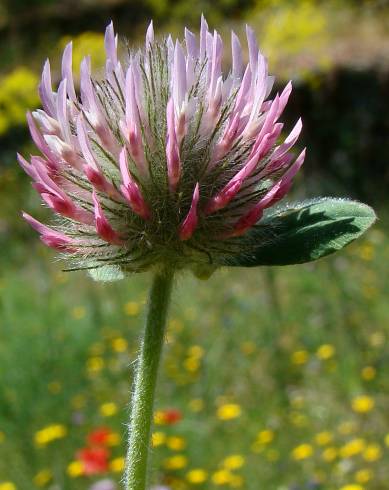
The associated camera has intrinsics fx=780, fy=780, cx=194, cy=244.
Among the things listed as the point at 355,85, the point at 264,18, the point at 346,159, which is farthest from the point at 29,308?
the point at 264,18

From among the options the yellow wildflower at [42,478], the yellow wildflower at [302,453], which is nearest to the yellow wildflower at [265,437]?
the yellow wildflower at [302,453]

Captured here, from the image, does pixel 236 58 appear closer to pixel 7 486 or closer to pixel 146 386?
pixel 146 386

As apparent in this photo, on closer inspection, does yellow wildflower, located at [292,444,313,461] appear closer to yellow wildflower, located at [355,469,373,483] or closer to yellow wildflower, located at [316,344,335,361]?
yellow wildflower, located at [355,469,373,483]

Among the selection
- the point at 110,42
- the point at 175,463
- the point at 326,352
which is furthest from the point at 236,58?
the point at 326,352

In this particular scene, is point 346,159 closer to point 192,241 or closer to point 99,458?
point 99,458

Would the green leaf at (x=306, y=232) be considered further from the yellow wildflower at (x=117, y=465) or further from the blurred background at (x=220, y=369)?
the yellow wildflower at (x=117, y=465)
